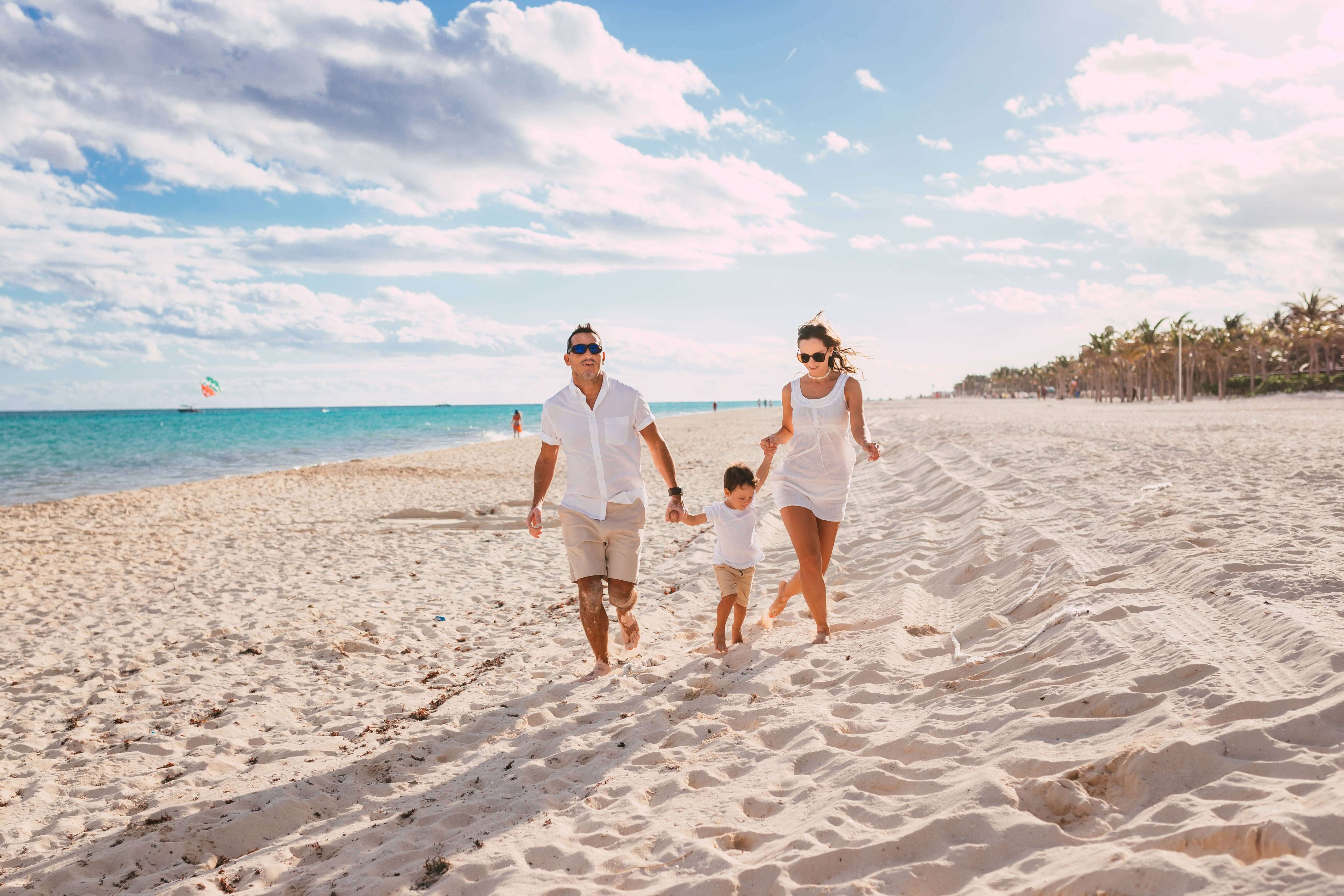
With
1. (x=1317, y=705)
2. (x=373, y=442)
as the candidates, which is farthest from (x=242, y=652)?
(x=373, y=442)

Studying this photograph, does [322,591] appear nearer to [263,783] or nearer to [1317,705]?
[263,783]

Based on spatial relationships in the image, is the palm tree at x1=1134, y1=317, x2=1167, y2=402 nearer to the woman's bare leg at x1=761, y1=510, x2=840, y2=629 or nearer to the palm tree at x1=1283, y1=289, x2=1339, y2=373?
the palm tree at x1=1283, y1=289, x2=1339, y2=373

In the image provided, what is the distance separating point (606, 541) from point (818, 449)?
149cm

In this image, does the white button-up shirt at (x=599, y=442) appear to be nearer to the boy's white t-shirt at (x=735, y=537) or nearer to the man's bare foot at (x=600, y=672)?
the boy's white t-shirt at (x=735, y=537)

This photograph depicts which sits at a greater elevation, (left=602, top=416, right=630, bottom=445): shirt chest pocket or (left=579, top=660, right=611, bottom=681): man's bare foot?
(left=602, top=416, right=630, bottom=445): shirt chest pocket

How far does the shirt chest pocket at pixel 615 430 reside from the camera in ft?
15.4

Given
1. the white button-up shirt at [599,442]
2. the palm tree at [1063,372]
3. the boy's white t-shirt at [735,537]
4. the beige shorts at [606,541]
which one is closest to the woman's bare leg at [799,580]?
the boy's white t-shirt at [735,537]

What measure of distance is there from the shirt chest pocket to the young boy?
0.64m

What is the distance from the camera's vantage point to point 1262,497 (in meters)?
7.28

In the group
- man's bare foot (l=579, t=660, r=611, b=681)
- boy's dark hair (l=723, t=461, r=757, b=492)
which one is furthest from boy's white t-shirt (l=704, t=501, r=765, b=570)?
man's bare foot (l=579, t=660, r=611, b=681)

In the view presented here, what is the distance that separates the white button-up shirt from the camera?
15.4 ft

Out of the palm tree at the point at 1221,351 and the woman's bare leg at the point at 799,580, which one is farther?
the palm tree at the point at 1221,351

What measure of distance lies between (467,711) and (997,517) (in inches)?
231

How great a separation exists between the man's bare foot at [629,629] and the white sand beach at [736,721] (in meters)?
0.20
